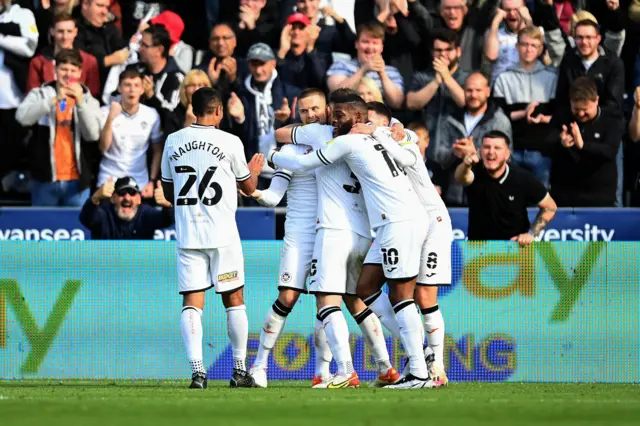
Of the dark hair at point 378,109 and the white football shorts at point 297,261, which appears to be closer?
the white football shorts at point 297,261

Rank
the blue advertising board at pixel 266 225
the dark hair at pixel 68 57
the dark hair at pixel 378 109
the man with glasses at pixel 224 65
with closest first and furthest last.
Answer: the dark hair at pixel 378 109 → the blue advertising board at pixel 266 225 → the dark hair at pixel 68 57 → the man with glasses at pixel 224 65

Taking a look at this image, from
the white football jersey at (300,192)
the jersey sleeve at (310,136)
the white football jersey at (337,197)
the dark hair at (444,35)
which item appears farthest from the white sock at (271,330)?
the dark hair at (444,35)

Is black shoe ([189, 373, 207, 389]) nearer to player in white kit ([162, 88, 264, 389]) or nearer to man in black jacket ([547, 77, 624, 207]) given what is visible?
player in white kit ([162, 88, 264, 389])

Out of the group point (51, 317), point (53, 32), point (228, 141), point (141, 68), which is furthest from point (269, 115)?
point (228, 141)

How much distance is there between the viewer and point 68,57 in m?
16.4

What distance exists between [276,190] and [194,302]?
125 cm

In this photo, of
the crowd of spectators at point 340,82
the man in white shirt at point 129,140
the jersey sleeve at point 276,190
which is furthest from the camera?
the man in white shirt at point 129,140

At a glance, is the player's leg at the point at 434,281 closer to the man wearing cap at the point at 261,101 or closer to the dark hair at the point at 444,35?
the man wearing cap at the point at 261,101

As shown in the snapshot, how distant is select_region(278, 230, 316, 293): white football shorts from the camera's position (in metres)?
11.5

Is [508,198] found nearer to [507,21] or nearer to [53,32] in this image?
[507,21]

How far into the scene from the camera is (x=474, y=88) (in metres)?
16.2

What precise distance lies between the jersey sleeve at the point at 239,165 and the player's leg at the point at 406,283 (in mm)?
1249

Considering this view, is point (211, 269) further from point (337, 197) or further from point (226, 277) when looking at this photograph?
point (337, 197)

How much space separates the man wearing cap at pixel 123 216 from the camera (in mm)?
15281
